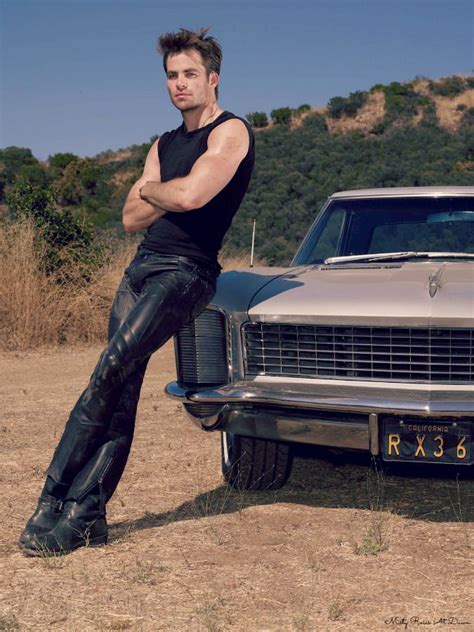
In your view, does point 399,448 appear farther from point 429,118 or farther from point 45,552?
point 429,118

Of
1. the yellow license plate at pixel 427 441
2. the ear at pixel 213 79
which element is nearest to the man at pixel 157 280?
the ear at pixel 213 79

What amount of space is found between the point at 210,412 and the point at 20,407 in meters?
3.95

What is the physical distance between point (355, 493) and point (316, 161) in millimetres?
28659

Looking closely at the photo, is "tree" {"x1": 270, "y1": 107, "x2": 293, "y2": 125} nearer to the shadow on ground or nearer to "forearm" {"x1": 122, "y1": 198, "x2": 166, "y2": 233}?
the shadow on ground

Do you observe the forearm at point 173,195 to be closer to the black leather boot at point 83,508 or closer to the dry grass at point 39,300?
the black leather boot at point 83,508

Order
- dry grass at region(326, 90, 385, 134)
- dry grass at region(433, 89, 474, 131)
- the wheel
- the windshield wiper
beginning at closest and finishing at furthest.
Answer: the wheel → the windshield wiper → dry grass at region(433, 89, 474, 131) → dry grass at region(326, 90, 385, 134)

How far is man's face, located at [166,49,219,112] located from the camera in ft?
14.0

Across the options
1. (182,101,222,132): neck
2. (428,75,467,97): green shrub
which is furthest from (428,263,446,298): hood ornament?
(428,75,467,97): green shrub

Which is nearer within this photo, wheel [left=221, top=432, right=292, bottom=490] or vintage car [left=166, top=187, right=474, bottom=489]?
vintage car [left=166, top=187, right=474, bottom=489]

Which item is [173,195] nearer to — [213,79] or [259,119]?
[213,79]

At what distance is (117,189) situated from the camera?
121 ft

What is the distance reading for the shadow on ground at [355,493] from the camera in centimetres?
488

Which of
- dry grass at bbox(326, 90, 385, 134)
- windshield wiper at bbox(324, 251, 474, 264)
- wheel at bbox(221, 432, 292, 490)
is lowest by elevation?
wheel at bbox(221, 432, 292, 490)

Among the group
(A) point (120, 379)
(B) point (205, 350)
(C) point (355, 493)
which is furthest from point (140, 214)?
(C) point (355, 493)
